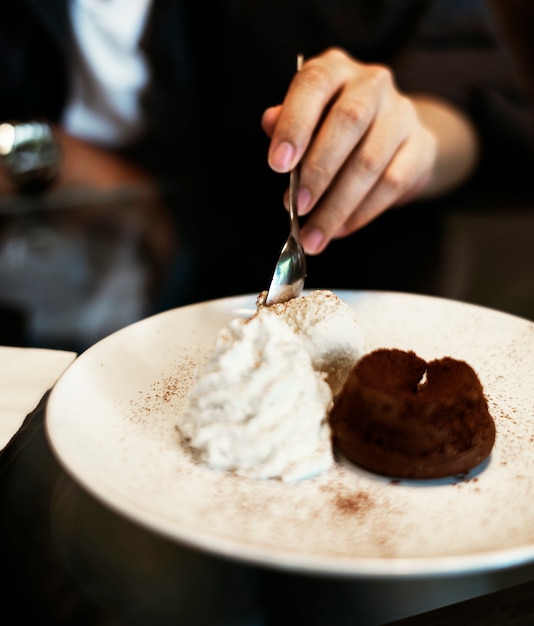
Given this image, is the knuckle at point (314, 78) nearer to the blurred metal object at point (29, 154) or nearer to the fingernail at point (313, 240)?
the fingernail at point (313, 240)

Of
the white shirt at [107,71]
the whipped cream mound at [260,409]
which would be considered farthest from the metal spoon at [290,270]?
the white shirt at [107,71]

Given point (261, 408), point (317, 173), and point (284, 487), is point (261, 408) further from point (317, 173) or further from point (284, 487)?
point (317, 173)

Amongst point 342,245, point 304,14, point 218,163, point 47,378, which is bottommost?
point 218,163

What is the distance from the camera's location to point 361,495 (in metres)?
0.72

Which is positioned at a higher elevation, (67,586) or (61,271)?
(67,586)

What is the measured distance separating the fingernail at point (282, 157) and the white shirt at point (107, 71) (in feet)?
4.98

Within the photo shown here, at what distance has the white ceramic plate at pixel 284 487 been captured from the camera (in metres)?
0.54

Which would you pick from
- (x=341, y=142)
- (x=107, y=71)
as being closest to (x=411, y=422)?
(x=341, y=142)

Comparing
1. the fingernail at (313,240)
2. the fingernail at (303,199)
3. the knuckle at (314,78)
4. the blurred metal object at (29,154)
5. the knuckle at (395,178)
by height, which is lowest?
the blurred metal object at (29,154)

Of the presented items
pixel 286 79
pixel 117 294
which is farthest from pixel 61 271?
pixel 286 79

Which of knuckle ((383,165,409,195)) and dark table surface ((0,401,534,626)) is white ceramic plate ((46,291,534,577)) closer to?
dark table surface ((0,401,534,626))

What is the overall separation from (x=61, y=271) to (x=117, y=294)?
0.58 ft

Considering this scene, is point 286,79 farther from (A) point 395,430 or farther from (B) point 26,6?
(A) point 395,430

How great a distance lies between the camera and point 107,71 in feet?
7.91
